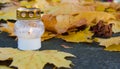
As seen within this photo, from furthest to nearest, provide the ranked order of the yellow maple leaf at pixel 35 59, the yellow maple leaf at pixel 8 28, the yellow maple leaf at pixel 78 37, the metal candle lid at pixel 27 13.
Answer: the yellow maple leaf at pixel 8 28
the yellow maple leaf at pixel 78 37
the metal candle lid at pixel 27 13
the yellow maple leaf at pixel 35 59

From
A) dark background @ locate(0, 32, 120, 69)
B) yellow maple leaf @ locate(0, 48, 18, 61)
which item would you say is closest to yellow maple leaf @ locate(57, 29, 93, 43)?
dark background @ locate(0, 32, 120, 69)

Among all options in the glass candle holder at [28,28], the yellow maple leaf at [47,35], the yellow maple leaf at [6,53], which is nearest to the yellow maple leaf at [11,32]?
the yellow maple leaf at [47,35]

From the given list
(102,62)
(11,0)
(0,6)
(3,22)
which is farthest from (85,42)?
(11,0)

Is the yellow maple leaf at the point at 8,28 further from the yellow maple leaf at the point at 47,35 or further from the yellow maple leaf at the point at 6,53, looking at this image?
the yellow maple leaf at the point at 6,53

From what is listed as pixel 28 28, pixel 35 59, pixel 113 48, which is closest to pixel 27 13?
pixel 28 28

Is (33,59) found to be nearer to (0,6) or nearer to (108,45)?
(108,45)

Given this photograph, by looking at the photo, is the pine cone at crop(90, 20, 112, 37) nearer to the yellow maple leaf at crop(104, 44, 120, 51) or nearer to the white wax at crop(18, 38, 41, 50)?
the yellow maple leaf at crop(104, 44, 120, 51)

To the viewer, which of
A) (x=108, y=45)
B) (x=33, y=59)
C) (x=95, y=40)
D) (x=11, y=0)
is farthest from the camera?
(x=11, y=0)

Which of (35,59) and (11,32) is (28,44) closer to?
(35,59)
